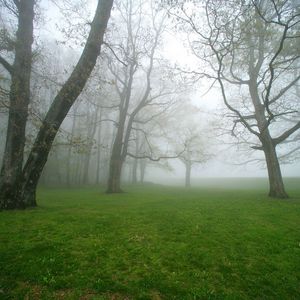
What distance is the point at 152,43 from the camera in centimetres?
2295

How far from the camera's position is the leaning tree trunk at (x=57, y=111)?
33.4ft

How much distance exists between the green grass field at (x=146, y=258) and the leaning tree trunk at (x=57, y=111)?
4.60ft

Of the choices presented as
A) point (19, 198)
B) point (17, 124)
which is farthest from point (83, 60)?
point (19, 198)

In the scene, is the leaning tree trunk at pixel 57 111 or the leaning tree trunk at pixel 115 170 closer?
the leaning tree trunk at pixel 57 111

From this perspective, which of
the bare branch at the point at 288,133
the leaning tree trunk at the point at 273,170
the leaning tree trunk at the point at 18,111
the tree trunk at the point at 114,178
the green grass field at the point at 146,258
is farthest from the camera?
the tree trunk at the point at 114,178

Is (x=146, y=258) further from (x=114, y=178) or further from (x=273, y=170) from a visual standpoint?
(x=114, y=178)

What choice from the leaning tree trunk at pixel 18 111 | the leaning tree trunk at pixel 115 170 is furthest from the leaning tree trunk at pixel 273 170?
the leaning tree trunk at pixel 18 111

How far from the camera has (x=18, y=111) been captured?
412 inches

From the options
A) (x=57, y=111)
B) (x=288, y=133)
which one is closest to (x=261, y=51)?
(x=288, y=133)

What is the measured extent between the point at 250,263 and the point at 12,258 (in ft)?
17.4

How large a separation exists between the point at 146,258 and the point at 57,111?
7172 millimetres

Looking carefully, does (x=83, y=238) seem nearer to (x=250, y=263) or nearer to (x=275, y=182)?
(x=250, y=263)

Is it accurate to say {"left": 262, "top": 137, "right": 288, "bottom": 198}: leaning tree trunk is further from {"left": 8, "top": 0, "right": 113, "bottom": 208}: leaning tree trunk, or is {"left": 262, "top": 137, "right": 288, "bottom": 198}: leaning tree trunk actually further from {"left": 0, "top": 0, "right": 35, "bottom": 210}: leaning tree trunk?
{"left": 0, "top": 0, "right": 35, "bottom": 210}: leaning tree trunk

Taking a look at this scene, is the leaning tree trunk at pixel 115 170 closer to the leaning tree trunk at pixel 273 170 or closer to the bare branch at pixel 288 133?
the leaning tree trunk at pixel 273 170
